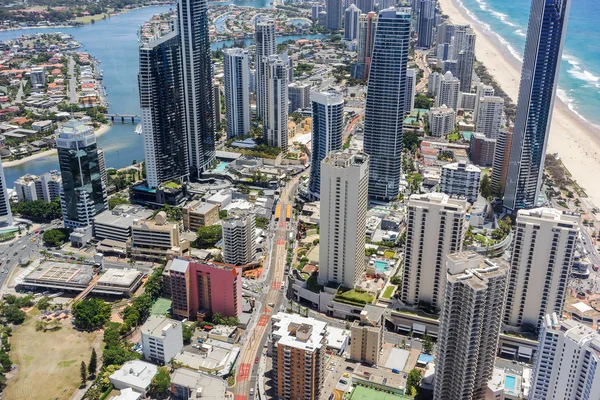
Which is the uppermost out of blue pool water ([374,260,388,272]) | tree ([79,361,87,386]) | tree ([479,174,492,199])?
tree ([479,174,492,199])

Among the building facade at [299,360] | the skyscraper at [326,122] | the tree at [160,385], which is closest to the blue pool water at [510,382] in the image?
the building facade at [299,360]

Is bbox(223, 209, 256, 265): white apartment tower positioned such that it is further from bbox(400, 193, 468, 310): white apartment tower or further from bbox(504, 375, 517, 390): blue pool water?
bbox(504, 375, 517, 390): blue pool water

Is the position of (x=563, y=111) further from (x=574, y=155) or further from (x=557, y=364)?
(x=557, y=364)

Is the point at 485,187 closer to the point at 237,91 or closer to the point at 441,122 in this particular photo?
the point at 441,122

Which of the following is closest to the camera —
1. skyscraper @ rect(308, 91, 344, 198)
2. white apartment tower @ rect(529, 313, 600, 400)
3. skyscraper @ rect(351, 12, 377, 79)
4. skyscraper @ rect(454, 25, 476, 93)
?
white apartment tower @ rect(529, 313, 600, 400)

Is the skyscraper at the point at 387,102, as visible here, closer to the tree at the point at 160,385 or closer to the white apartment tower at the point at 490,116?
the white apartment tower at the point at 490,116

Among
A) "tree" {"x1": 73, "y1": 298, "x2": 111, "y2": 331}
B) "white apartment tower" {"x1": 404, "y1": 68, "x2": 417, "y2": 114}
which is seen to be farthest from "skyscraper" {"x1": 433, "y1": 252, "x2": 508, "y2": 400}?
"white apartment tower" {"x1": 404, "y1": 68, "x2": 417, "y2": 114}

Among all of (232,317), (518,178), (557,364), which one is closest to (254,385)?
(232,317)
